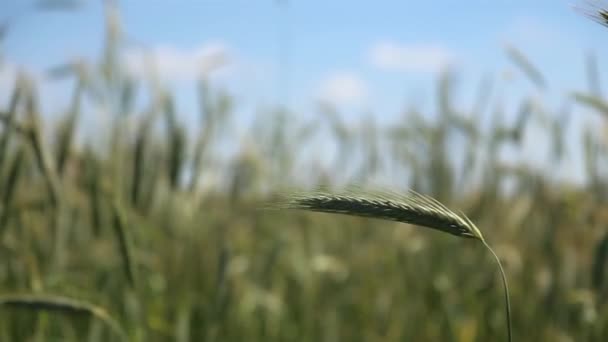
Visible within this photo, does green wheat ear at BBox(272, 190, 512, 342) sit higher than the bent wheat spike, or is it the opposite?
green wheat ear at BBox(272, 190, 512, 342)

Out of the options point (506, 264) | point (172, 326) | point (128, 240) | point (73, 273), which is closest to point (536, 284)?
point (506, 264)

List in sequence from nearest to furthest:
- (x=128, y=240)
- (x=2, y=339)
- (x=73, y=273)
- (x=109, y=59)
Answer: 1. (x=128, y=240)
2. (x=2, y=339)
3. (x=109, y=59)
4. (x=73, y=273)

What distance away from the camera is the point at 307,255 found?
272 cm

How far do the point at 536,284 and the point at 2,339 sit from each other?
1.72m

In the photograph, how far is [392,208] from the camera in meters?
0.76

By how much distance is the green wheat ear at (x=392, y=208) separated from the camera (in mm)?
731

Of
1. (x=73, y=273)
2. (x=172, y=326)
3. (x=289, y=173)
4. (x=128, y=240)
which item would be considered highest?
(x=289, y=173)

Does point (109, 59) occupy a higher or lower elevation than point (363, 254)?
higher

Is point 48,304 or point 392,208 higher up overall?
point 392,208

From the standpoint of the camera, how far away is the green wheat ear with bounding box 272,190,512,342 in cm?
73

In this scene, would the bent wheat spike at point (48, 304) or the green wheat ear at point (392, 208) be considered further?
the bent wheat spike at point (48, 304)

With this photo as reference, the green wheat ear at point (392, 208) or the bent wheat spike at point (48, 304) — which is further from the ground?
the green wheat ear at point (392, 208)

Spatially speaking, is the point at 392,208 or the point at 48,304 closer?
the point at 392,208

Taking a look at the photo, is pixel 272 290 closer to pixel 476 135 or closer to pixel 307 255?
pixel 307 255
